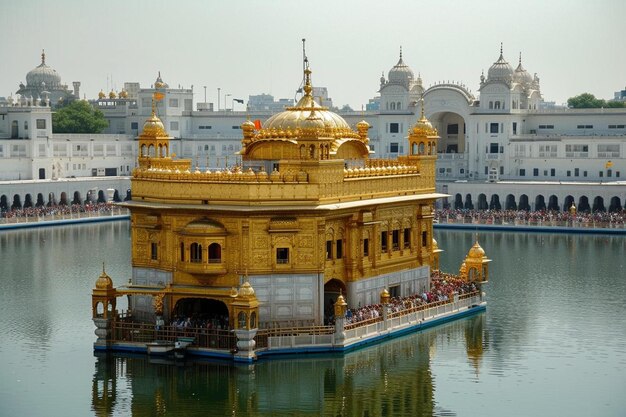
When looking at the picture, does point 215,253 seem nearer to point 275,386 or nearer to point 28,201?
point 275,386

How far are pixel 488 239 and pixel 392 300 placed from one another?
32.6 m

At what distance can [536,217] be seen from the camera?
81625 millimetres

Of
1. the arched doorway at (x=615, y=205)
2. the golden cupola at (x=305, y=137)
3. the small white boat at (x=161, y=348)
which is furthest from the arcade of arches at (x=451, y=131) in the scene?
the small white boat at (x=161, y=348)

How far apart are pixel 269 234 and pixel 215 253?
1.71 m

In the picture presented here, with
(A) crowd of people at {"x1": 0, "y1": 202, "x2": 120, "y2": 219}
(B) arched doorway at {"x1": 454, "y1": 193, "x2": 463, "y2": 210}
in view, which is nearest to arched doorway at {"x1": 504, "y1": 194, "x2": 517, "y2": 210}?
(B) arched doorway at {"x1": 454, "y1": 193, "x2": 463, "y2": 210}

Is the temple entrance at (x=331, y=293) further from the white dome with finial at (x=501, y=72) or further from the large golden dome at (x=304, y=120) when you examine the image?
the white dome with finial at (x=501, y=72)

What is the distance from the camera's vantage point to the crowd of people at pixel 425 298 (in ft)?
131

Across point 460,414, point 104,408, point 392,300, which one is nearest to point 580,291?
point 392,300

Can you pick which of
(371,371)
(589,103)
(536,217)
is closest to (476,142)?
(536,217)

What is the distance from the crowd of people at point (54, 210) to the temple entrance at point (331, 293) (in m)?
44.9

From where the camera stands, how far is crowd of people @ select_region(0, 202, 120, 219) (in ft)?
274

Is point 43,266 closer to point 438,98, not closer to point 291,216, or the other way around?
point 291,216

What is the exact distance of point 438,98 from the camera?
318 ft

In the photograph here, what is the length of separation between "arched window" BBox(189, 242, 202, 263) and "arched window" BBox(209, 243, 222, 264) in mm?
318
